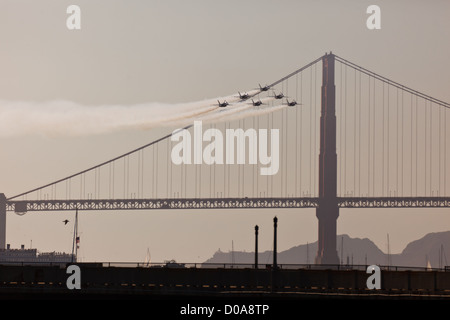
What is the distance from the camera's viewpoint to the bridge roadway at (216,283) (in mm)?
72875

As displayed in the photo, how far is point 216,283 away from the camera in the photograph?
256 feet

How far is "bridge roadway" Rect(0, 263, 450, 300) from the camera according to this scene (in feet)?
239
